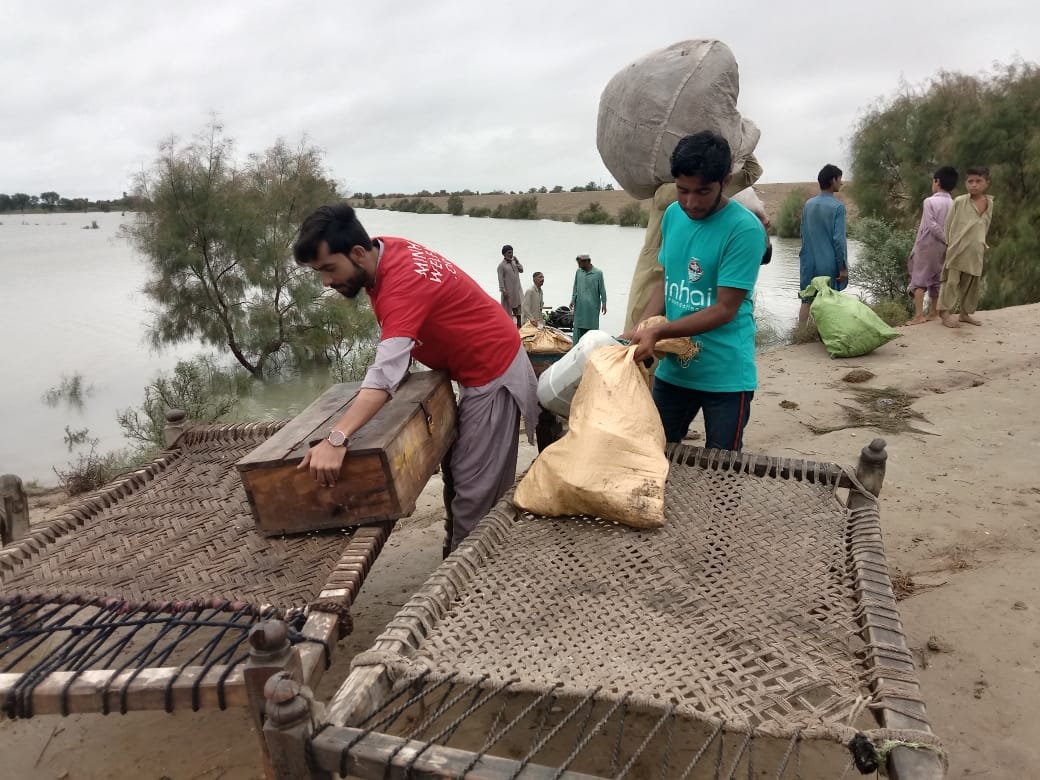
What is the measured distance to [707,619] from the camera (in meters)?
1.50

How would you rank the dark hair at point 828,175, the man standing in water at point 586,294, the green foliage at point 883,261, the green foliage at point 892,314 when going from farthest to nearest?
the green foliage at point 883,261, the green foliage at point 892,314, the man standing in water at point 586,294, the dark hair at point 828,175

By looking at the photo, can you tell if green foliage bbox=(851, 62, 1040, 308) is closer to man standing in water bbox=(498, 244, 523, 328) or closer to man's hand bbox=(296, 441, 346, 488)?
man standing in water bbox=(498, 244, 523, 328)

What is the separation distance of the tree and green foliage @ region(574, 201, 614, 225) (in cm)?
2289

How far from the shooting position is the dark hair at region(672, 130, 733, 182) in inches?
73.9

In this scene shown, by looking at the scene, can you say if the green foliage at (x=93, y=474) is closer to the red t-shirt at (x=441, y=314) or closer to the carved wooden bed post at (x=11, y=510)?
the carved wooden bed post at (x=11, y=510)

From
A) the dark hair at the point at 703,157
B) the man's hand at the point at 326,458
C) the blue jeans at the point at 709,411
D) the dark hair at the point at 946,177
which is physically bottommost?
the blue jeans at the point at 709,411

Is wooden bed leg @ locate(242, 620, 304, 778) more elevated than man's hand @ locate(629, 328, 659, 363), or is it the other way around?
man's hand @ locate(629, 328, 659, 363)

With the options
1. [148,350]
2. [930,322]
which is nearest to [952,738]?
[930,322]

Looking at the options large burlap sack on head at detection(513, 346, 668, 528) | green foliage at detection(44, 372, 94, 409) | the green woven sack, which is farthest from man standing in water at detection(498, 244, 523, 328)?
green foliage at detection(44, 372, 94, 409)

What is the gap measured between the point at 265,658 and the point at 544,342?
14.7 ft

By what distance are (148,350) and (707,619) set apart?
572 inches

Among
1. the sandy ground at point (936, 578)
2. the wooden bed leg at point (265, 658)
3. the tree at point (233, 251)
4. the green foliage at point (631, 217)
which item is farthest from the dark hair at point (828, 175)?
the green foliage at point (631, 217)

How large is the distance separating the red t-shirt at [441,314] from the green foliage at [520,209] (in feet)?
119

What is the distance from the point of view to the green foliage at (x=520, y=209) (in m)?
37.2
